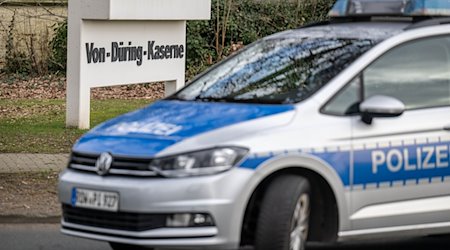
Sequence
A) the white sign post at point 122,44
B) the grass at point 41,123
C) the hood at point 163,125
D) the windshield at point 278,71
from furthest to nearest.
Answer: the white sign post at point 122,44 → the grass at point 41,123 → the windshield at point 278,71 → the hood at point 163,125

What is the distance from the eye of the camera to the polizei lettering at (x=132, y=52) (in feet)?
48.1

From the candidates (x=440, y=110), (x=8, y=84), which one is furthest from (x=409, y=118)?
(x=8, y=84)

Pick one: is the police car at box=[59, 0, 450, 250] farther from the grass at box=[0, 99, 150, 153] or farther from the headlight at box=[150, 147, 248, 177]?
the grass at box=[0, 99, 150, 153]

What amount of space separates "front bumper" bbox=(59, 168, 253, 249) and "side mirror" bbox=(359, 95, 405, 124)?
96 centimetres

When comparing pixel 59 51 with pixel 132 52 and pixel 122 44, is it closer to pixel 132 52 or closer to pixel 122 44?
pixel 132 52

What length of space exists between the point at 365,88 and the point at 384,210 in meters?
0.83

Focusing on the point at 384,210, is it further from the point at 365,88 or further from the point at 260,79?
the point at 260,79

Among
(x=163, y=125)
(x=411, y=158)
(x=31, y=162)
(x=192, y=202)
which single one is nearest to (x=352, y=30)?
(x=411, y=158)

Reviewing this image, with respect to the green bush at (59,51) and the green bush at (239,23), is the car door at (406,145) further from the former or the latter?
the green bush at (59,51)

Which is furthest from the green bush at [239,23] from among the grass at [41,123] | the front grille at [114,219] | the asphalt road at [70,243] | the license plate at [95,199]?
the license plate at [95,199]

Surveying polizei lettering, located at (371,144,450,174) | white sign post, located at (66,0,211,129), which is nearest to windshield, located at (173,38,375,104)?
polizei lettering, located at (371,144,450,174)

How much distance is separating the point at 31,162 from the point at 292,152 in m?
5.87

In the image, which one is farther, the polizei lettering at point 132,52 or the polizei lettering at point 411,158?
the polizei lettering at point 132,52

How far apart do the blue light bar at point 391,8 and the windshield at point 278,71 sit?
1.63ft
